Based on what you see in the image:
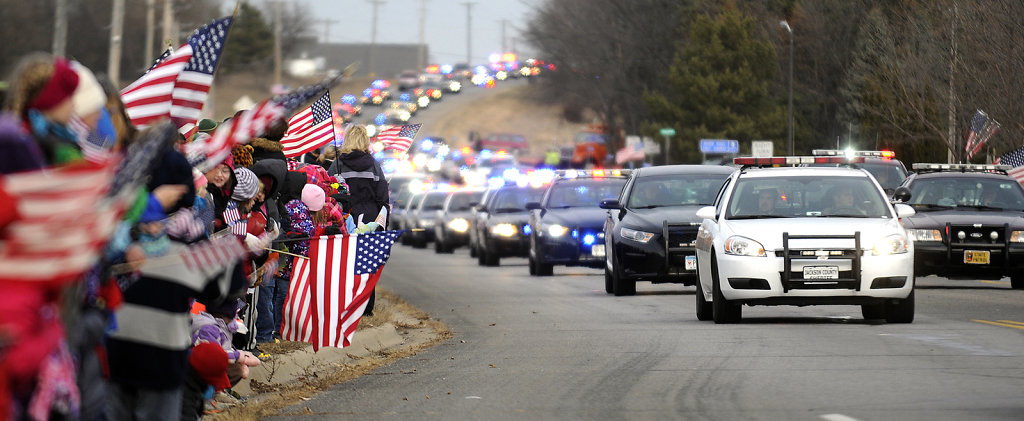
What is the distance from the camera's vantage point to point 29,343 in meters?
5.29

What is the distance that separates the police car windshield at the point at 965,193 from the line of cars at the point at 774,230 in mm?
19

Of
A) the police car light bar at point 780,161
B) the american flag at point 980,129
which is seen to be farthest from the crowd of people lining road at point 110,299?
the american flag at point 980,129

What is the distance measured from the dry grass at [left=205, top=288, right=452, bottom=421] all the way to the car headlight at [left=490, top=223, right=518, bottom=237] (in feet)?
41.9

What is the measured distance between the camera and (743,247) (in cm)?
1664

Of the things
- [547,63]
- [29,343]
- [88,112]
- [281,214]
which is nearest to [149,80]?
[88,112]

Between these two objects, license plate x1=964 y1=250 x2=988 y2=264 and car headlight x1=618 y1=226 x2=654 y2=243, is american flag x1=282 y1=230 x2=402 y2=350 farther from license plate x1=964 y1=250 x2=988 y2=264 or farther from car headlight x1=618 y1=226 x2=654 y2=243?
license plate x1=964 y1=250 x2=988 y2=264

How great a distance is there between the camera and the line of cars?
16547mm

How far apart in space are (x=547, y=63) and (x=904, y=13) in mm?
43733

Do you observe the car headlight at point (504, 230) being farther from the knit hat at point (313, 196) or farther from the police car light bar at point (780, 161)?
the knit hat at point (313, 196)

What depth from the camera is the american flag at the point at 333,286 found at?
44.2ft

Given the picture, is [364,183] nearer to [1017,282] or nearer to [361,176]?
[361,176]

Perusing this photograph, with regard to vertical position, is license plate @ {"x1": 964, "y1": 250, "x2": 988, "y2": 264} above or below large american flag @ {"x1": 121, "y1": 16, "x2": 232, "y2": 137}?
below

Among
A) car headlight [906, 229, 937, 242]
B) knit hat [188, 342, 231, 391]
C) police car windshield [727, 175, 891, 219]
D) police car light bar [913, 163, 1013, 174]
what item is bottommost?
car headlight [906, 229, 937, 242]

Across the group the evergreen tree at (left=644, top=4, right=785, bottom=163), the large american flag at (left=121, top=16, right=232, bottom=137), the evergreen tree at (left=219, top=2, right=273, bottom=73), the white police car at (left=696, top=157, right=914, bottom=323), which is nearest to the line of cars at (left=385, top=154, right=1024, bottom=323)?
the white police car at (left=696, top=157, right=914, bottom=323)
